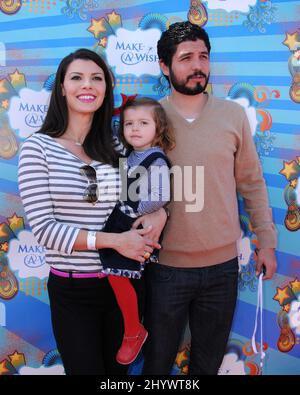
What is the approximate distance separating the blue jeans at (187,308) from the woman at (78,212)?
16cm

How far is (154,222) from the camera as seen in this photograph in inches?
72.4

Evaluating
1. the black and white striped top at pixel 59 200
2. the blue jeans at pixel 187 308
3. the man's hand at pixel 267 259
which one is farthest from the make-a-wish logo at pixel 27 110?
the man's hand at pixel 267 259

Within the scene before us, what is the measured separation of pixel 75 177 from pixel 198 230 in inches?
23.7

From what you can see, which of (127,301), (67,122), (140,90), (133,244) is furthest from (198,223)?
(140,90)

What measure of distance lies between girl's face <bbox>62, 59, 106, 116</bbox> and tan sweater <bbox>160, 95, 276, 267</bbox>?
1.14ft

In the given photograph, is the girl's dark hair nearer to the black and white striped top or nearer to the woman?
the woman

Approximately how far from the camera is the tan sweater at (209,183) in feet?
6.45

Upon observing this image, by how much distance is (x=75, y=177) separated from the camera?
177 cm

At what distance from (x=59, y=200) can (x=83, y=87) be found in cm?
51

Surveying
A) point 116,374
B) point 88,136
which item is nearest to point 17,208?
point 88,136

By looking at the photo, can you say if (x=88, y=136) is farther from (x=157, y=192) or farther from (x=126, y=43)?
(x=126, y=43)

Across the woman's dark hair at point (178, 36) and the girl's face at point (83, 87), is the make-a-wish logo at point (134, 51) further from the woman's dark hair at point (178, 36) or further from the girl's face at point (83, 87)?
the girl's face at point (83, 87)

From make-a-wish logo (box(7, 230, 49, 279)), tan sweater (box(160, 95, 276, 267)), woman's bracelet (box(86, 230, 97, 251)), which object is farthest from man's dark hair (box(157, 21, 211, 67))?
make-a-wish logo (box(7, 230, 49, 279))

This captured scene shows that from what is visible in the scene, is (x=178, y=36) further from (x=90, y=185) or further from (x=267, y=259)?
(x=267, y=259)
